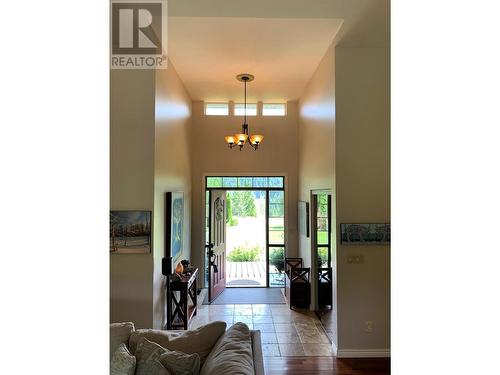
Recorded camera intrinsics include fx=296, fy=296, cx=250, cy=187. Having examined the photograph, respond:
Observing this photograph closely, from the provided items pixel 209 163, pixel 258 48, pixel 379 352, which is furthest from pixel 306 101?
pixel 379 352

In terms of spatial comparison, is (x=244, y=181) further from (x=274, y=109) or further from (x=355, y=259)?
(x=355, y=259)

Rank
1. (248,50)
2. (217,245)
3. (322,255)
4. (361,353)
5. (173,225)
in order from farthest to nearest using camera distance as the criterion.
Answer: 1. (217,245)
2. (322,255)
3. (173,225)
4. (248,50)
5. (361,353)

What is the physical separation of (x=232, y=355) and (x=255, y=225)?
476 cm

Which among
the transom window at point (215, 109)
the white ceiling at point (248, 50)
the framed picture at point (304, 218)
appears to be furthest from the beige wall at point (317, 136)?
the transom window at point (215, 109)

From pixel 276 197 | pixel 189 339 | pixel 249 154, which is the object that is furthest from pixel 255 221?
pixel 189 339

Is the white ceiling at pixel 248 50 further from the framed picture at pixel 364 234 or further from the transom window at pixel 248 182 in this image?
the framed picture at pixel 364 234

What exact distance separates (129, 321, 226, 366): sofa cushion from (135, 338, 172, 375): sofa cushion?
0.20 m

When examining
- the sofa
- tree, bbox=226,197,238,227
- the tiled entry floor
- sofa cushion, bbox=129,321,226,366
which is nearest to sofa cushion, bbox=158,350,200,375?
the sofa

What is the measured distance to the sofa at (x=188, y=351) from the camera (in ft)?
5.95

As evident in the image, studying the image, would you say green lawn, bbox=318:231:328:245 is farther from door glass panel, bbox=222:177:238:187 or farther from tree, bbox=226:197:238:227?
tree, bbox=226:197:238:227

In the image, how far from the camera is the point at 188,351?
226 centimetres
